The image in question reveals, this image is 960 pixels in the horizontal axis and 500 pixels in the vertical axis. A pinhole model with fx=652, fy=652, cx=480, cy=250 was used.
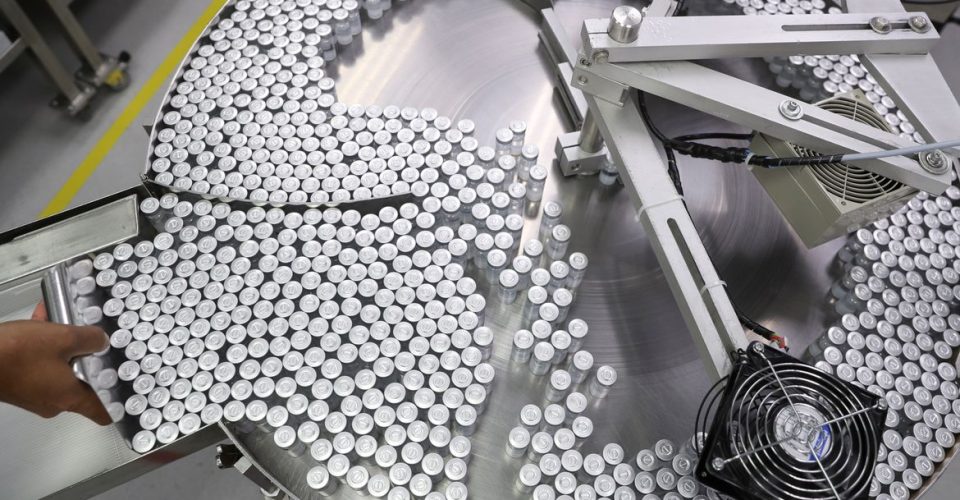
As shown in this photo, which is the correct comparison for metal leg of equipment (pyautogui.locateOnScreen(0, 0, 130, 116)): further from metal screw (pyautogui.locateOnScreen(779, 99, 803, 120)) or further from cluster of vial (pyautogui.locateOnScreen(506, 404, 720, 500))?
metal screw (pyautogui.locateOnScreen(779, 99, 803, 120))

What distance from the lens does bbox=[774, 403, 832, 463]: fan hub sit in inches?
44.8

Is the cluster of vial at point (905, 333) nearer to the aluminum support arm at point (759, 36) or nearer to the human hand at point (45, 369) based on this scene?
the aluminum support arm at point (759, 36)

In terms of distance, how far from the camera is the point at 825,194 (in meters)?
1.38

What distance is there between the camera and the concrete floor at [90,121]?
102 inches

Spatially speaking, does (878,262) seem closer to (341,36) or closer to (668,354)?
(668,354)

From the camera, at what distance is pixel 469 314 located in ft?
4.87

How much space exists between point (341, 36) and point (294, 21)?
14cm

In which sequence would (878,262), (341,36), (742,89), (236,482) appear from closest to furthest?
(742,89), (878,262), (341,36), (236,482)

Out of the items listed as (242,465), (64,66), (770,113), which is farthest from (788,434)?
(64,66)

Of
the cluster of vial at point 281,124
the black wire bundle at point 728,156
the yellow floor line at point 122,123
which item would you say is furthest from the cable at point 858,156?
the yellow floor line at point 122,123

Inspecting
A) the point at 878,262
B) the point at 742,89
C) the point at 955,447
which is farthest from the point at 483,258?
the point at 955,447

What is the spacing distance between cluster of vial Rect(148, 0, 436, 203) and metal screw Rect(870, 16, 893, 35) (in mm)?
976

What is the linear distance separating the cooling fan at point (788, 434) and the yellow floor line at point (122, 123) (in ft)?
7.53

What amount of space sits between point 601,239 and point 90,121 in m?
2.31
